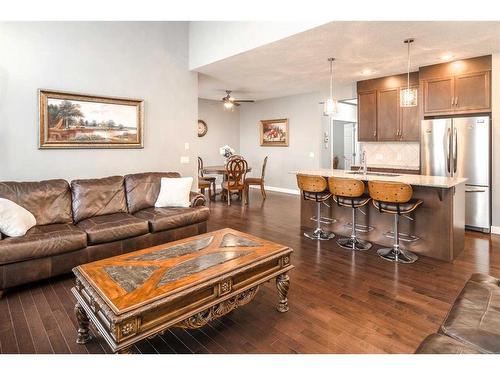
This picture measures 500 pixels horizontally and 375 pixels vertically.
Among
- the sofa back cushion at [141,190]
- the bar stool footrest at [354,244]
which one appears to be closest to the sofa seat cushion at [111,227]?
the sofa back cushion at [141,190]

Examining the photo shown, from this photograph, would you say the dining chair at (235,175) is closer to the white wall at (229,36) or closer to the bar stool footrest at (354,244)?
the white wall at (229,36)

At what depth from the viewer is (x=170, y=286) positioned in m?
1.81

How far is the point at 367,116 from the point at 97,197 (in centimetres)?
513

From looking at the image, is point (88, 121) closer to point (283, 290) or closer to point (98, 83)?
point (98, 83)

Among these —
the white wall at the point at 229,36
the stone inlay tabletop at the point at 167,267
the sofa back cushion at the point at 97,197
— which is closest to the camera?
the stone inlay tabletop at the point at 167,267

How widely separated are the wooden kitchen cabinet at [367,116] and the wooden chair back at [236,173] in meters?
2.53

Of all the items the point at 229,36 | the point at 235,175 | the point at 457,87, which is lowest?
the point at 235,175

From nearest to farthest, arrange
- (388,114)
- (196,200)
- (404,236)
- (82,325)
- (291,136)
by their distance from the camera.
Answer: (82,325), (404,236), (196,200), (388,114), (291,136)

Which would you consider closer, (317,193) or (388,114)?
(317,193)

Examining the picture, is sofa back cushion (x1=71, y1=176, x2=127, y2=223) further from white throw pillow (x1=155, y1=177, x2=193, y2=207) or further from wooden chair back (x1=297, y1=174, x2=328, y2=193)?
wooden chair back (x1=297, y1=174, x2=328, y2=193)

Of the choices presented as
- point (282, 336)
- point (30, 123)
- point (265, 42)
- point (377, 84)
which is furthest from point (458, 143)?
point (30, 123)

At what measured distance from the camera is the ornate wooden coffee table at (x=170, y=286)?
64.0 inches

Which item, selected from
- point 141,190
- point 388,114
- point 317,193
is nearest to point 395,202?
point 317,193
